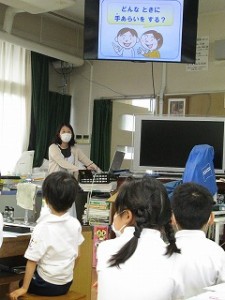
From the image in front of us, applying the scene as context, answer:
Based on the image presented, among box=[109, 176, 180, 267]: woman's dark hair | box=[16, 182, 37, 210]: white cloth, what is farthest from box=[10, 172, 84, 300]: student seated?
box=[109, 176, 180, 267]: woman's dark hair

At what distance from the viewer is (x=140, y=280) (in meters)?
1.39

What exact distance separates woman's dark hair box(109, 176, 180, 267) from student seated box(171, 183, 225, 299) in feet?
0.68

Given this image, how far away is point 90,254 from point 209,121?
254 cm

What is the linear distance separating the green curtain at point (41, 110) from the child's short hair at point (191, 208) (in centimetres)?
509

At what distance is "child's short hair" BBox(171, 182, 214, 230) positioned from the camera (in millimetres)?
1787

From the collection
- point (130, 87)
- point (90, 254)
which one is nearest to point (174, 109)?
point (130, 87)

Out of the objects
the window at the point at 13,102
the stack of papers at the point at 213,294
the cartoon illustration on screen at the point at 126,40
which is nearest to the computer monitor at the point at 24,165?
the window at the point at 13,102

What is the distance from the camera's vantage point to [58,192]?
7.32ft

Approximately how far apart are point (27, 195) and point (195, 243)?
47.7 inches

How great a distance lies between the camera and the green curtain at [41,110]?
22.4 ft

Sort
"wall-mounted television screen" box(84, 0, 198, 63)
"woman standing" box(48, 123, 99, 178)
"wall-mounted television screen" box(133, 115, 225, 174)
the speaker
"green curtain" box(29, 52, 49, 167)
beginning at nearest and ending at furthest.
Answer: "wall-mounted television screen" box(84, 0, 198, 63)
"wall-mounted television screen" box(133, 115, 225, 174)
"woman standing" box(48, 123, 99, 178)
the speaker
"green curtain" box(29, 52, 49, 167)

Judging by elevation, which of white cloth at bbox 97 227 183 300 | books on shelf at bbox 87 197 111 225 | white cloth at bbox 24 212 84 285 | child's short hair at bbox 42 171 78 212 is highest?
child's short hair at bbox 42 171 78 212

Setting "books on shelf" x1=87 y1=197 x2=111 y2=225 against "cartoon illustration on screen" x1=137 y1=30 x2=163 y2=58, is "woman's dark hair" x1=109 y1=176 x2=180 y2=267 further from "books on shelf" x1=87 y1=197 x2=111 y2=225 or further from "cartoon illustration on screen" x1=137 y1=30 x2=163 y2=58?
"books on shelf" x1=87 y1=197 x2=111 y2=225

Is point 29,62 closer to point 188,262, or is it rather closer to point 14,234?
point 14,234
